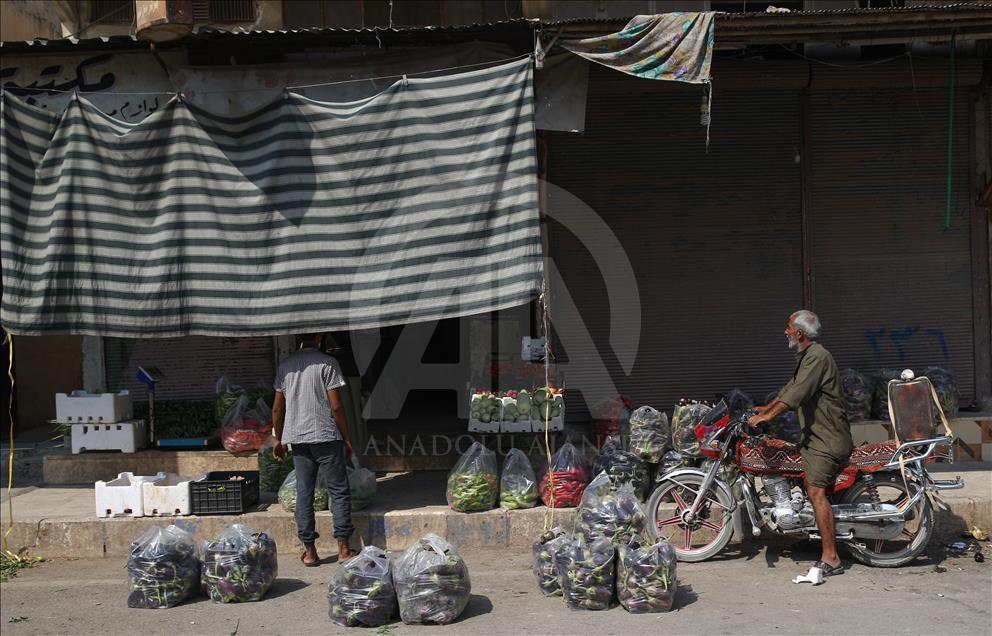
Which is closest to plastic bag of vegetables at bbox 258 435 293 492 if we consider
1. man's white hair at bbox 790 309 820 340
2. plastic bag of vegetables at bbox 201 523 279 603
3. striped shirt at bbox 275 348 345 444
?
striped shirt at bbox 275 348 345 444

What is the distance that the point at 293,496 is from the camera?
7.06m

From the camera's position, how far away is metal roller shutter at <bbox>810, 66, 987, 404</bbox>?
9281 millimetres

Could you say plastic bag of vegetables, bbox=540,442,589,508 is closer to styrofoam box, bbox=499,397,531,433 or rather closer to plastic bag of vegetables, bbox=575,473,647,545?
styrofoam box, bbox=499,397,531,433

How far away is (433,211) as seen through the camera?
263 inches

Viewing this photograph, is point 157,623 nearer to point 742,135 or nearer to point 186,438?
point 186,438

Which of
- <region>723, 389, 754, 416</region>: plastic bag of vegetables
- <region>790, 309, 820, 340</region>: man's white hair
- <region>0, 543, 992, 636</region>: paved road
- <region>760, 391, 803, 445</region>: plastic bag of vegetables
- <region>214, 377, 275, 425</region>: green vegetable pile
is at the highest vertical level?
<region>790, 309, 820, 340</region>: man's white hair

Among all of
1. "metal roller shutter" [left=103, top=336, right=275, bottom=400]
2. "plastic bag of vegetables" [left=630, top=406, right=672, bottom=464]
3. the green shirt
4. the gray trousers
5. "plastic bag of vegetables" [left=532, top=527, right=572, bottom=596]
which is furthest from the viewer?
"metal roller shutter" [left=103, top=336, right=275, bottom=400]

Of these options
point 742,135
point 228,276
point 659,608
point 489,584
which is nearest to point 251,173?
point 228,276

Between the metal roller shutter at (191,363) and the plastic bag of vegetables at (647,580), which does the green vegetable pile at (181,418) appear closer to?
the metal roller shutter at (191,363)

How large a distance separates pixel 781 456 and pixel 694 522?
0.82 metres

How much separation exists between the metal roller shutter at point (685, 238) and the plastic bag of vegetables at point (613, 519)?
10.8 feet

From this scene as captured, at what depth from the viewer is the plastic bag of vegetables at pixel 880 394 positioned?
8.74 meters

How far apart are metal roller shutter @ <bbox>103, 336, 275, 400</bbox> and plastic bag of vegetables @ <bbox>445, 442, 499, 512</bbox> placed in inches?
124

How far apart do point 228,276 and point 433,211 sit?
1.74 m
